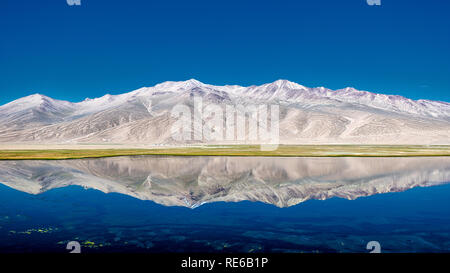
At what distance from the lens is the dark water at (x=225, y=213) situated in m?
15.0

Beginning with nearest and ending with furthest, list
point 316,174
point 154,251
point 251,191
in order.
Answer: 1. point 154,251
2. point 251,191
3. point 316,174

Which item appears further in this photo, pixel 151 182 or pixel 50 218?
pixel 151 182

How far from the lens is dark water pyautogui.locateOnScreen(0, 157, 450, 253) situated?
1505 centimetres

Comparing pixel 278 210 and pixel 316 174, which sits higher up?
pixel 316 174

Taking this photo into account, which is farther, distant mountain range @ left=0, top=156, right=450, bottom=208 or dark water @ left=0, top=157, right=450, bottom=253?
distant mountain range @ left=0, top=156, right=450, bottom=208

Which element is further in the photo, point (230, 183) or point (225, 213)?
point (230, 183)

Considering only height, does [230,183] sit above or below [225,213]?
above

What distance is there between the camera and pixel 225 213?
21031mm

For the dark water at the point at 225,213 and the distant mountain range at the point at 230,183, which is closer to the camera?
the dark water at the point at 225,213

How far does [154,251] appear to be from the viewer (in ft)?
46.0
